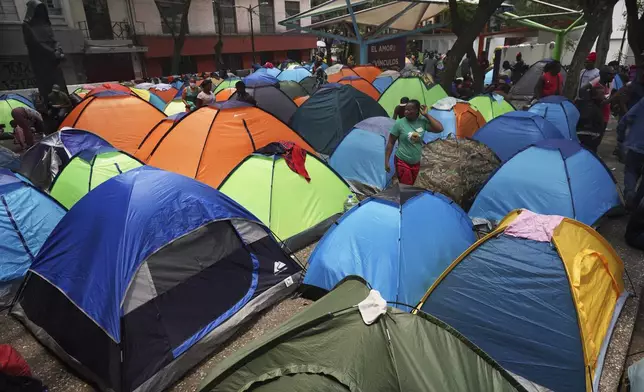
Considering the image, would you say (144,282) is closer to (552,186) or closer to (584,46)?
(552,186)

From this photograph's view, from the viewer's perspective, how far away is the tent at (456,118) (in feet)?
27.3

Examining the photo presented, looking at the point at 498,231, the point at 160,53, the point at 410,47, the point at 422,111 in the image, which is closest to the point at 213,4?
the point at 160,53

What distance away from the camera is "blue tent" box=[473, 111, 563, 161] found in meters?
7.12

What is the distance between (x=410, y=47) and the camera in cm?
4159

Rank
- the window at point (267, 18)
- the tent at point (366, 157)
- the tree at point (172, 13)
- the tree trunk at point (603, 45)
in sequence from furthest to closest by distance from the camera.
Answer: the window at point (267, 18)
the tree at point (172, 13)
the tree trunk at point (603, 45)
the tent at point (366, 157)

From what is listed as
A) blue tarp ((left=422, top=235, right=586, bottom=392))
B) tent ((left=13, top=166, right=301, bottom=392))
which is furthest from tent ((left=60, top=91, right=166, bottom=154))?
blue tarp ((left=422, top=235, right=586, bottom=392))

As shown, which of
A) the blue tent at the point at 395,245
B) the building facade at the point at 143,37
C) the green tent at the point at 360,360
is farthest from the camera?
the building facade at the point at 143,37

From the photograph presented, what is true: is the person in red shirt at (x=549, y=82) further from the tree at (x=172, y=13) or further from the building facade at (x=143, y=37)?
the tree at (x=172, y=13)

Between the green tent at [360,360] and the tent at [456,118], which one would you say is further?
the tent at [456,118]

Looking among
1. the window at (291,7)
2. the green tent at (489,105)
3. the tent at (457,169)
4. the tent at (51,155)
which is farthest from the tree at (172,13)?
the tent at (457,169)

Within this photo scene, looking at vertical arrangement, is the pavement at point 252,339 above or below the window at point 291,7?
below

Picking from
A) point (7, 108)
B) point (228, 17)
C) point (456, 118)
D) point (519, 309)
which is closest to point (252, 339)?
point (519, 309)

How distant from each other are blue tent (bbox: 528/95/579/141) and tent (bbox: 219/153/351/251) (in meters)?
5.80

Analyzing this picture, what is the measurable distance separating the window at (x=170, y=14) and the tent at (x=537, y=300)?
30.0m
